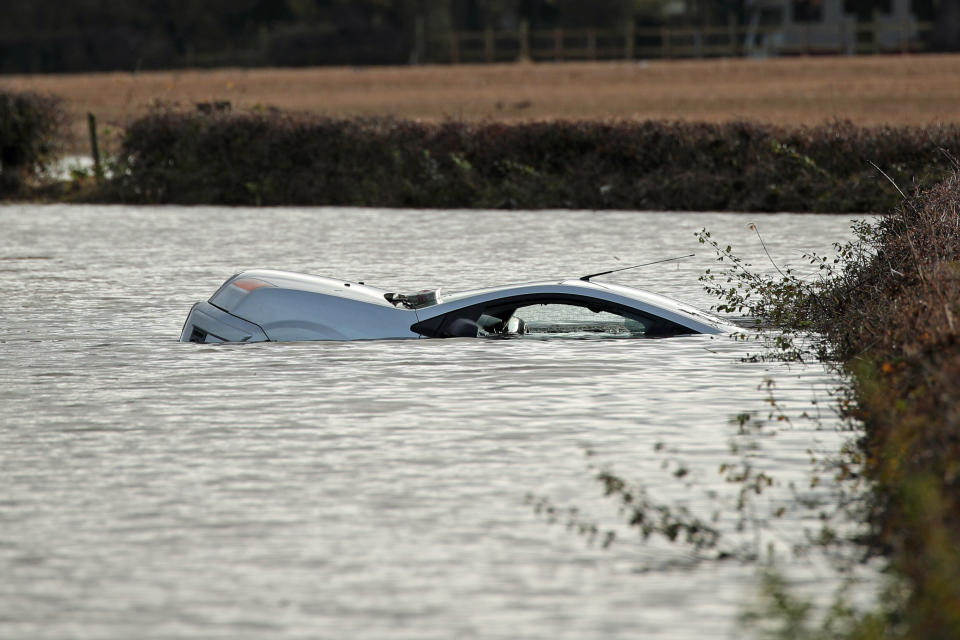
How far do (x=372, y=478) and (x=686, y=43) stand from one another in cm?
8630

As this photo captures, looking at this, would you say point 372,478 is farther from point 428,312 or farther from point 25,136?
point 25,136

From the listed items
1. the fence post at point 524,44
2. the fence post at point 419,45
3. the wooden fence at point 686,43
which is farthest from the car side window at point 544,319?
the fence post at point 419,45

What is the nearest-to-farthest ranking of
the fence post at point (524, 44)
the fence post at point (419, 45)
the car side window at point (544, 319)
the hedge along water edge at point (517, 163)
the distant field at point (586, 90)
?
the car side window at point (544, 319), the hedge along water edge at point (517, 163), the distant field at point (586, 90), the fence post at point (524, 44), the fence post at point (419, 45)

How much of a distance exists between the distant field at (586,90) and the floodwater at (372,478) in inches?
1280

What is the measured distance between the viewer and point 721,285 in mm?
20109

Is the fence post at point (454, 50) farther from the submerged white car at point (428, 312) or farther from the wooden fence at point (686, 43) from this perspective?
the submerged white car at point (428, 312)

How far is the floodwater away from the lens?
7.24 metres

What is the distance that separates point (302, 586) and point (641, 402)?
529 cm

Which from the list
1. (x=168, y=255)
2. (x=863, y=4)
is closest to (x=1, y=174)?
(x=168, y=255)

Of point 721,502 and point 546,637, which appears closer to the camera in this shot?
point 546,637

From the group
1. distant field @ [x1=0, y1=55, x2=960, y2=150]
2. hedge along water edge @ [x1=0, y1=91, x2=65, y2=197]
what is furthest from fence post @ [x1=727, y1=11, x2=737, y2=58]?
hedge along water edge @ [x1=0, y1=91, x2=65, y2=197]

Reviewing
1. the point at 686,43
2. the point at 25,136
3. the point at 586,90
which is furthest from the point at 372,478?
the point at 686,43

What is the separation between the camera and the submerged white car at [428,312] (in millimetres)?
13297

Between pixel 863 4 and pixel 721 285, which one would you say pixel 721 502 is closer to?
pixel 721 285
